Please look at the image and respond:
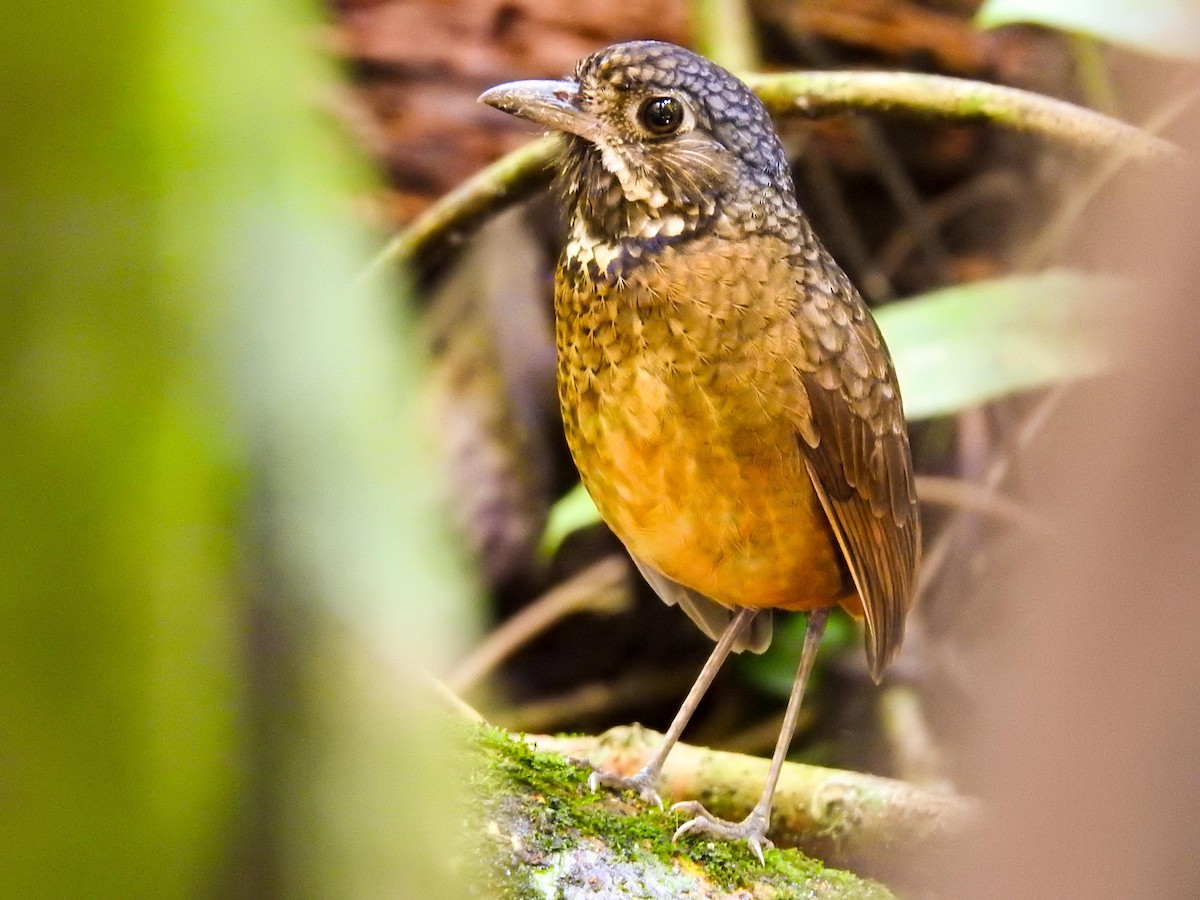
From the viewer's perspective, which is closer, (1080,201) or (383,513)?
(383,513)

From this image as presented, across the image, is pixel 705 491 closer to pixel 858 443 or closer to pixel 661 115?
pixel 858 443

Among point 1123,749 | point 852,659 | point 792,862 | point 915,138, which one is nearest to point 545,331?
point 852,659

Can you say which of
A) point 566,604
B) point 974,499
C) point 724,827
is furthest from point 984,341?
point 566,604

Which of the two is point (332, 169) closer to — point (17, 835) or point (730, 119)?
point (17, 835)

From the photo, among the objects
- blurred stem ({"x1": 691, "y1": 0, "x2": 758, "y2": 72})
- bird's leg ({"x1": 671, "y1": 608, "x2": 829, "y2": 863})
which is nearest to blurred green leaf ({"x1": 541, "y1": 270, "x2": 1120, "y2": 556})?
bird's leg ({"x1": 671, "y1": 608, "x2": 829, "y2": 863})

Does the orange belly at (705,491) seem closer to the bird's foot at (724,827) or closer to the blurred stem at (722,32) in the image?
the bird's foot at (724,827)

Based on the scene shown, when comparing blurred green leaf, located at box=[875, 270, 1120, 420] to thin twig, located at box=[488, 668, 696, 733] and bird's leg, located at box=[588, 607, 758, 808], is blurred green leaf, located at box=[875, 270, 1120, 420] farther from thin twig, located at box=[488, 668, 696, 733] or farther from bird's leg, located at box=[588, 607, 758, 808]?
thin twig, located at box=[488, 668, 696, 733]
